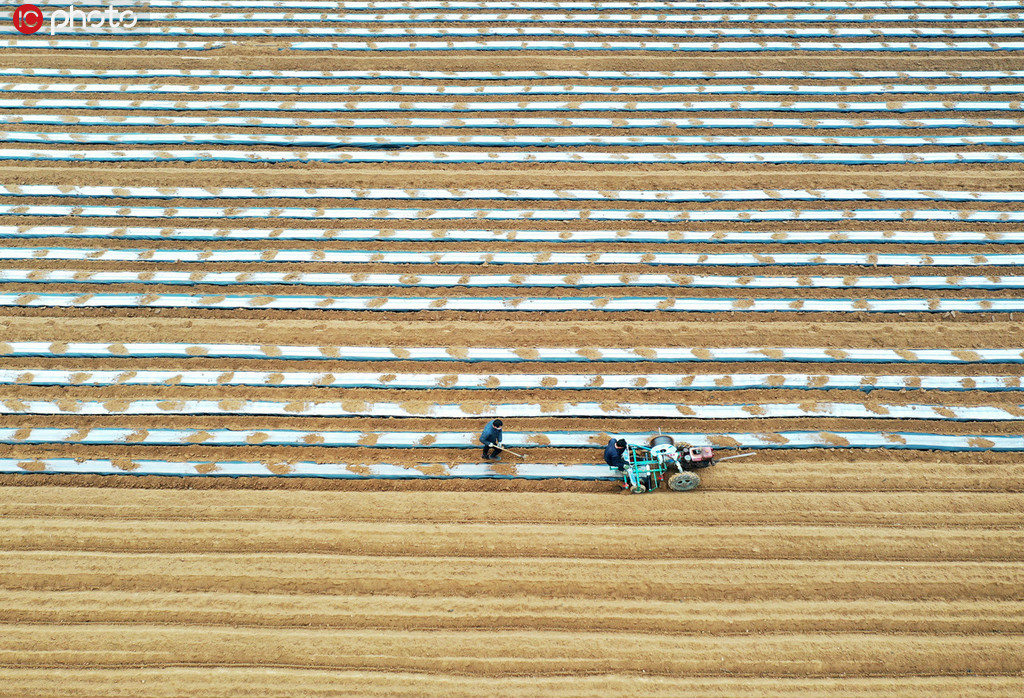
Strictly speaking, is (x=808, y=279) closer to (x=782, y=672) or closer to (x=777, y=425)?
(x=777, y=425)

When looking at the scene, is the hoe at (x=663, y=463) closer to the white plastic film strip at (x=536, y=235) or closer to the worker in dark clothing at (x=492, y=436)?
the worker in dark clothing at (x=492, y=436)

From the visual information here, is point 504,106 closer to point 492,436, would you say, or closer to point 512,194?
point 512,194

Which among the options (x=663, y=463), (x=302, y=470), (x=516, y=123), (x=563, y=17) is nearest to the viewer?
(x=663, y=463)

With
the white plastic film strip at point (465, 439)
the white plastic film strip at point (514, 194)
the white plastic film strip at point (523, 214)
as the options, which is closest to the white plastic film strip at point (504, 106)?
the white plastic film strip at point (514, 194)

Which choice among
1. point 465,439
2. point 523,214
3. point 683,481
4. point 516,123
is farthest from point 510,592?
point 516,123

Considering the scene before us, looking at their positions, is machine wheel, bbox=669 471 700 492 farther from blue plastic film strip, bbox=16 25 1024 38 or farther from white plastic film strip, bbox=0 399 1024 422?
blue plastic film strip, bbox=16 25 1024 38

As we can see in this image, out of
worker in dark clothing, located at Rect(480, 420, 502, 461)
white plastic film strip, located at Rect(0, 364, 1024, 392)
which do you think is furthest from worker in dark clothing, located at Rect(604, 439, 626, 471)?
worker in dark clothing, located at Rect(480, 420, 502, 461)

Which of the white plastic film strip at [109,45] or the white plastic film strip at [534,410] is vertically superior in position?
the white plastic film strip at [109,45]

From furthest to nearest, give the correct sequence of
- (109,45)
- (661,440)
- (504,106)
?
(109,45)
(504,106)
(661,440)
